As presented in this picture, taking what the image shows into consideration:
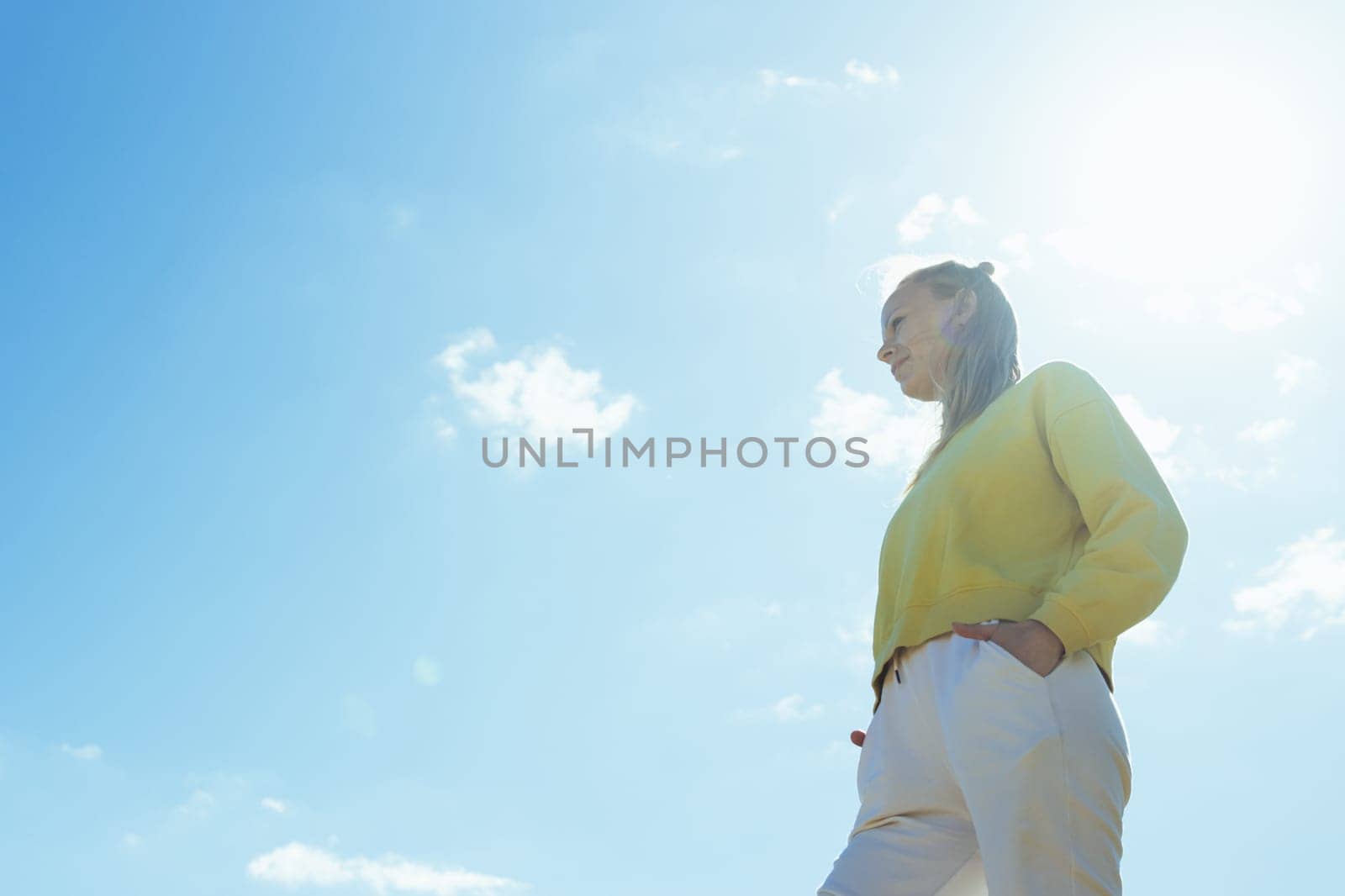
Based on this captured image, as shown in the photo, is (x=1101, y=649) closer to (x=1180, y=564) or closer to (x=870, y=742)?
(x=1180, y=564)

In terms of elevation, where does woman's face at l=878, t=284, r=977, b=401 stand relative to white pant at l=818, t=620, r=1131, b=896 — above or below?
above

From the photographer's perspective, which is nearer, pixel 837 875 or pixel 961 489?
pixel 837 875

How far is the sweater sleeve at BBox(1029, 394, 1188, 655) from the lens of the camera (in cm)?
309

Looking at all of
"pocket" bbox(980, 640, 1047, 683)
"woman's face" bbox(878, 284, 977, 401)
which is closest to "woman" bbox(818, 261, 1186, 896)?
"pocket" bbox(980, 640, 1047, 683)

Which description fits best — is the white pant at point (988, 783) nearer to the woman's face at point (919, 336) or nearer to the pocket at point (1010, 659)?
the pocket at point (1010, 659)

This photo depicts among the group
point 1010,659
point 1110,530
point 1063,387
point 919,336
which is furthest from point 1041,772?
point 919,336

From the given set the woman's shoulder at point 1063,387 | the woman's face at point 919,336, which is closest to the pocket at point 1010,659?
the woman's shoulder at point 1063,387

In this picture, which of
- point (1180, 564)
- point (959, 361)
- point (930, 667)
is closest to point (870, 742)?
point (930, 667)

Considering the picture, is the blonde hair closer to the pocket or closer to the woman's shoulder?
the woman's shoulder

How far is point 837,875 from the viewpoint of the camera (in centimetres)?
320

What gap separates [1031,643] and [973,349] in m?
1.26

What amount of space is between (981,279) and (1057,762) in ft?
5.90

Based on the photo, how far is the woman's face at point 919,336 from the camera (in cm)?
409

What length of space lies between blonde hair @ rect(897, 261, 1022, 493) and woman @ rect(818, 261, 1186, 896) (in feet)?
0.32
